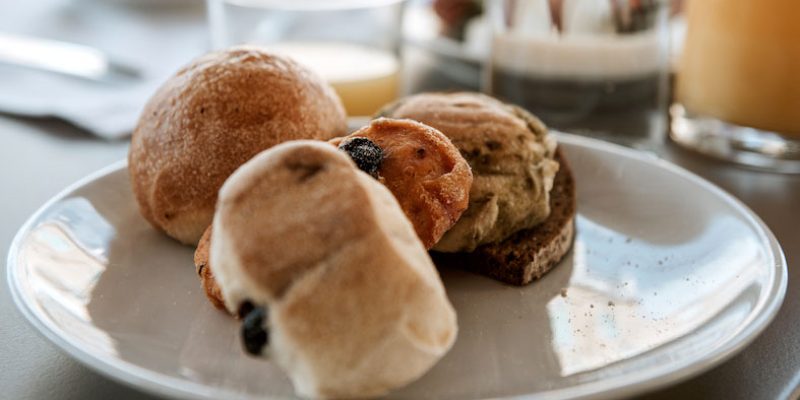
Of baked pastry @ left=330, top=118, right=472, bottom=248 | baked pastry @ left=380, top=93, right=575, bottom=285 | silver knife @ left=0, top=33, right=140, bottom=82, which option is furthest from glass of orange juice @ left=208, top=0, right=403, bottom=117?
baked pastry @ left=330, top=118, right=472, bottom=248

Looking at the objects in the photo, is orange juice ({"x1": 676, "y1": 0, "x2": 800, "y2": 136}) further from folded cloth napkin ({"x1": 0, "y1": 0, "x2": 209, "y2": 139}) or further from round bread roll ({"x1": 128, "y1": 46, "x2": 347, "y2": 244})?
folded cloth napkin ({"x1": 0, "y1": 0, "x2": 209, "y2": 139})

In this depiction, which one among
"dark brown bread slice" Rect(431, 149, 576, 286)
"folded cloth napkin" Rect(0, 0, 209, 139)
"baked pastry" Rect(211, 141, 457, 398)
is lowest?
"dark brown bread slice" Rect(431, 149, 576, 286)

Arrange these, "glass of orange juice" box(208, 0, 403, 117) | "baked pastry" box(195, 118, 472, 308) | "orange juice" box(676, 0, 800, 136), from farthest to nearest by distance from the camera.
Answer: "glass of orange juice" box(208, 0, 403, 117)
"orange juice" box(676, 0, 800, 136)
"baked pastry" box(195, 118, 472, 308)

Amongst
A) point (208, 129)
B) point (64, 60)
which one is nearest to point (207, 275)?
point (208, 129)

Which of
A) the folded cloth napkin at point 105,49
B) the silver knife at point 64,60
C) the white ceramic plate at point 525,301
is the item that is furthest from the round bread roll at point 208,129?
the silver knife at point 64,60

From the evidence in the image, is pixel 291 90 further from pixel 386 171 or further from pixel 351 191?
pixel 351 191

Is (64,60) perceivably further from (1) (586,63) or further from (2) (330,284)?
(2) (330,284)

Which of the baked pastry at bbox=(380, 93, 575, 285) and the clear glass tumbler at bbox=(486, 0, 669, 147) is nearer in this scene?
the baked pastry at bbox=(380, 93, 575, 285)
